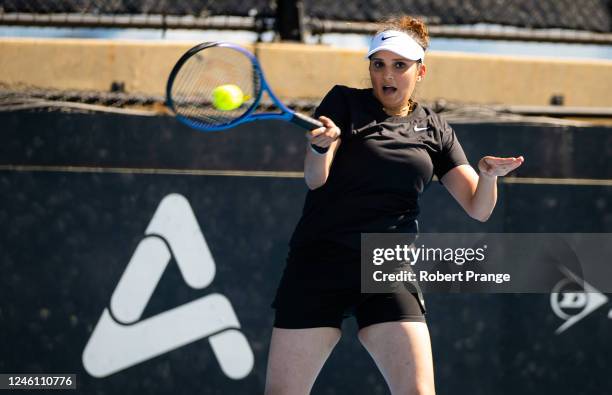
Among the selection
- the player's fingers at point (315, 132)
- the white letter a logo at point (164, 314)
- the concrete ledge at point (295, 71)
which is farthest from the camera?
the concrete ledge at point (295, 71)

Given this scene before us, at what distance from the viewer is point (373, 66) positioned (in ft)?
10.5

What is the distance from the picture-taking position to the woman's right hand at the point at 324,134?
2.91 meters

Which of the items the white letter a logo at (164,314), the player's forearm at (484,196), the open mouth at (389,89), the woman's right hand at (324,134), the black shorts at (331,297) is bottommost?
the white letter a logo at (164,314)

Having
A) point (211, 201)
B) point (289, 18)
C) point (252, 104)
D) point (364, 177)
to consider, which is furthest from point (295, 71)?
point (364, 177)

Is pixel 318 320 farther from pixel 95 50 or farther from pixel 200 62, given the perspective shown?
pixel 95 50

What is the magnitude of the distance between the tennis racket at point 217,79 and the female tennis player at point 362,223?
0.90ft

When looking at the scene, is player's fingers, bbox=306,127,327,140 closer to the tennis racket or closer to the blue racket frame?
the blue racket frame

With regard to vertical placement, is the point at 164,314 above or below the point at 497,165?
below

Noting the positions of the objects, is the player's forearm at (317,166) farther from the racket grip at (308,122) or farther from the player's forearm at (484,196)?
the player's forearm at (484,196)

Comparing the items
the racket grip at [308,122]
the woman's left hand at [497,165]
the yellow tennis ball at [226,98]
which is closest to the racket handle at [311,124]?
the racket grip at [308,122]

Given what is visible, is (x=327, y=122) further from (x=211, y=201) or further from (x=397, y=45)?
(x=211, y=201)

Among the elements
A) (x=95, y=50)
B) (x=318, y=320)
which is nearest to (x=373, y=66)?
(x=318, y=320)

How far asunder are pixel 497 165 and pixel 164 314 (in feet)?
6.10

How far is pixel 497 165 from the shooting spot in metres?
3.14
